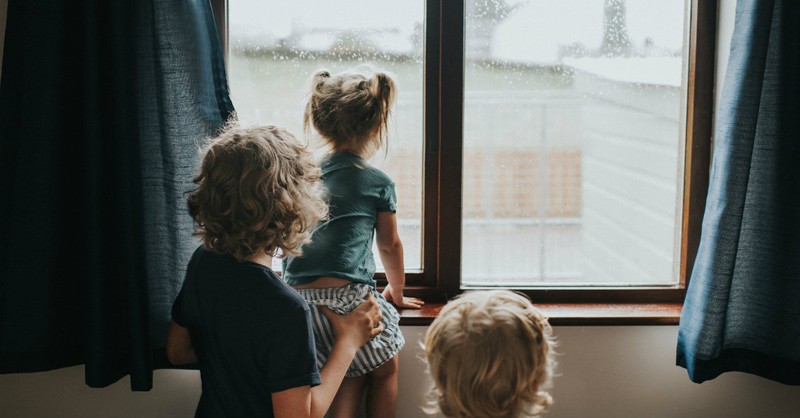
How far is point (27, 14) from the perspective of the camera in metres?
1.59

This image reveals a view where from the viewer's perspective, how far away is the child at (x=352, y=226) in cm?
169

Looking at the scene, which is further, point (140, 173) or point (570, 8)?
point (570, 8)

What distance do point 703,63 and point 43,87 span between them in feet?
5.49

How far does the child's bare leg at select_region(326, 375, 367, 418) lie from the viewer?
177cm

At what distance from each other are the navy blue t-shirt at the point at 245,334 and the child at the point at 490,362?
266 millimetres

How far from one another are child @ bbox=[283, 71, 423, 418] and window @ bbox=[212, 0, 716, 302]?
10.9 inches

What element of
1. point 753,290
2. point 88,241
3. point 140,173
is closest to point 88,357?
point 88,241

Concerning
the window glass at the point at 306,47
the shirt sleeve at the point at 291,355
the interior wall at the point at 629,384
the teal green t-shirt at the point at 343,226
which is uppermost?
the window glass at the point at 306,47

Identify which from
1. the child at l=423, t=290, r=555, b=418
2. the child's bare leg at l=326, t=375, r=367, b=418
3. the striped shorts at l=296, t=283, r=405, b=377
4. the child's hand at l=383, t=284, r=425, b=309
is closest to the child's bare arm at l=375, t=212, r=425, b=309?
the child's hand at l=383, t=284, r=425, b=309

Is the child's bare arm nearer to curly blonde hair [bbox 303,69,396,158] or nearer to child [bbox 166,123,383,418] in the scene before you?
curly blonde hair [bbox 303,69,396,158]

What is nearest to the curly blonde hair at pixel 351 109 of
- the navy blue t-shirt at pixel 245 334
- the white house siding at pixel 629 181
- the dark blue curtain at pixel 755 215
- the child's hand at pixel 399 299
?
the child's hand at pixel 399 299

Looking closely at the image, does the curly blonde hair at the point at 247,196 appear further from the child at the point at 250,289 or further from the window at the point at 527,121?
the window at the point at 527,121

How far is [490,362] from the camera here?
43.7 inches

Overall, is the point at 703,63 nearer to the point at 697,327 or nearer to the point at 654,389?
the point at 697,327
